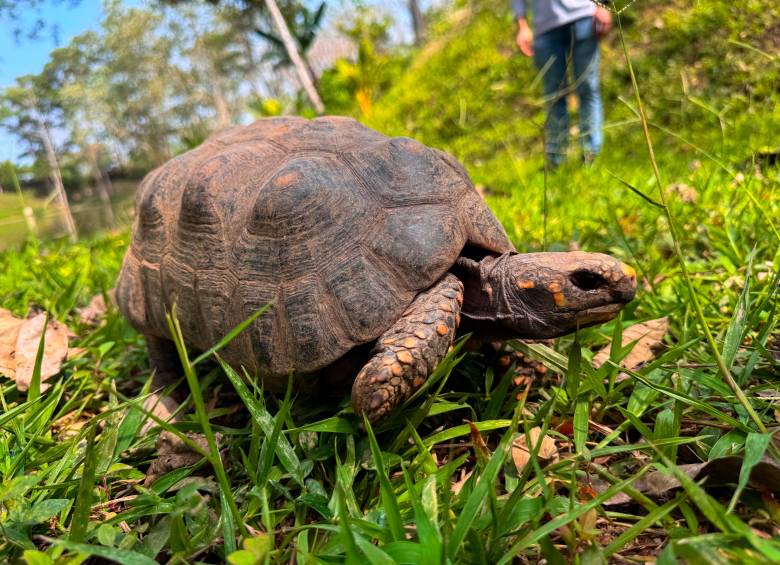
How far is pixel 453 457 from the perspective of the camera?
1483 millimetres

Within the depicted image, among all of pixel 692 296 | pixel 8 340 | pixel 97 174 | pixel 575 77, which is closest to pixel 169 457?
pixel 8 340

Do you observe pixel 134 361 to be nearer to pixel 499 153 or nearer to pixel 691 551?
pixel 691 551

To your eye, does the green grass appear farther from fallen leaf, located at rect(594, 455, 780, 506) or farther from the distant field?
the distant field

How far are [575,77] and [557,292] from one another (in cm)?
436

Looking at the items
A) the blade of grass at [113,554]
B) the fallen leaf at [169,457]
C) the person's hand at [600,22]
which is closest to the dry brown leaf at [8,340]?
the fallen leaf at [169,457]

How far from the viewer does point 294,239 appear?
1.61m

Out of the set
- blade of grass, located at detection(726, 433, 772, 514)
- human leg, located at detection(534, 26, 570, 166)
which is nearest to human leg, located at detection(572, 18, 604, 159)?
human leg, located at detection(534, 26, 570, 166)

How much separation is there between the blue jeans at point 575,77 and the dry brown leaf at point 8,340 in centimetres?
430

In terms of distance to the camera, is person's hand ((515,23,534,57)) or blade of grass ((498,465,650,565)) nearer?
blade of grass ((498,465,650,565))

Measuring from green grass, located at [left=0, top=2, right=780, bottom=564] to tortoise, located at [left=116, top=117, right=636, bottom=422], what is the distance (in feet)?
0.52

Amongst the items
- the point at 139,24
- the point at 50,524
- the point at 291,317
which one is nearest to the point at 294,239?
the point at 291,317

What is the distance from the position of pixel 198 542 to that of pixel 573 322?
4.01 feet

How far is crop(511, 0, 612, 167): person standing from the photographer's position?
446 centimetres

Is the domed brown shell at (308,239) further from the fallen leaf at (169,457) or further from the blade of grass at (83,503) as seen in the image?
the blade of grass at (83,503)
